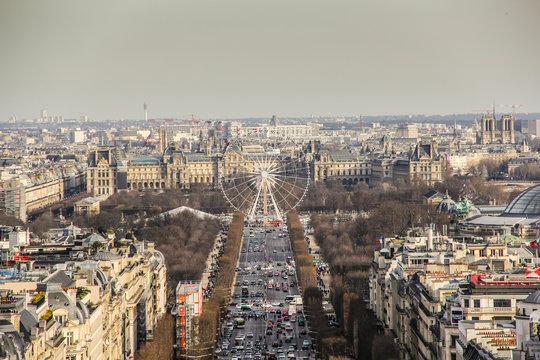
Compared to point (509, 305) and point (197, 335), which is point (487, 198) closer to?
point (197, 335)

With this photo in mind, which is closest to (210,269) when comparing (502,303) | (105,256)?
(105,256)

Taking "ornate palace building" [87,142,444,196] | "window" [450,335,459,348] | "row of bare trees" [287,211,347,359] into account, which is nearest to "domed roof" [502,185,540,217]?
"row of bare trees" [287,211,347,359]

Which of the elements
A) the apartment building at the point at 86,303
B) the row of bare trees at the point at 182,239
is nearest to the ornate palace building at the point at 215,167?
the row of bare trees at the point at 182,239

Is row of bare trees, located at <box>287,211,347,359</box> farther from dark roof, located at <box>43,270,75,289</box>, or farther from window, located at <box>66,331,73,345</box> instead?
window, located at <box>66,331,73,345</box>

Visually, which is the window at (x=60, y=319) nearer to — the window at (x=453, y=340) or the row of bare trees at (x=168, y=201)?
the window at (x=453, y=340)

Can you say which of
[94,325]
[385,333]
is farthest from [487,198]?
[94,325]

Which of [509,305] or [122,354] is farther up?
[509,305]
